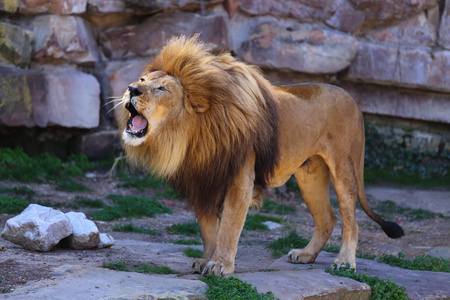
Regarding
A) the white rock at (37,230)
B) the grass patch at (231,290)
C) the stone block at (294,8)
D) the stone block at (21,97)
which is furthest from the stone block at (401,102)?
the grass patch at (231,290)

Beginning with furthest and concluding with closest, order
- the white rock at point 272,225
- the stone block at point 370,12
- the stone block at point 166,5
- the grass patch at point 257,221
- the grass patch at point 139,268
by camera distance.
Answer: the stone block at point 370,12 → the stone block at point 166,5 → the white rock at point 272,225 → the grass patch at point 257,221 → the grass patch at point 139,268

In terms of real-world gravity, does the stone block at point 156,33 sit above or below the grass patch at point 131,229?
above

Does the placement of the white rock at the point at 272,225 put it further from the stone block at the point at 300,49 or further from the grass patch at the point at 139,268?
the grass patch at the point at 139,268

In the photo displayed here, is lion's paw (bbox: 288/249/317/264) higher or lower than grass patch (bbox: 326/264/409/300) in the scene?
lower

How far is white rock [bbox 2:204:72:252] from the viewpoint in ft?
12.8

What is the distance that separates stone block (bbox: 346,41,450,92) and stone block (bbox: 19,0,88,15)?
11.3ft

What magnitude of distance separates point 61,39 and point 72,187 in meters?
1.73

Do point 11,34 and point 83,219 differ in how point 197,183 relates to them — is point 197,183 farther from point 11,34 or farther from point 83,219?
point 11,34

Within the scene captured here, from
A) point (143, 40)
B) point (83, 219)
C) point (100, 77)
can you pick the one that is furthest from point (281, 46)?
point (83, 219)

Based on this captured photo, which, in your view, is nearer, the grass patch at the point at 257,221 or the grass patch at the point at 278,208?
the grass patch at the point at 257,221

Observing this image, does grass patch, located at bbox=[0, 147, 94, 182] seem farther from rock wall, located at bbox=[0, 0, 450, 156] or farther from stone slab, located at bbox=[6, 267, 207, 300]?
stone slab, located at bbox=[6, 267, 207, 300]

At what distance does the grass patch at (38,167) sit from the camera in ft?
22.1

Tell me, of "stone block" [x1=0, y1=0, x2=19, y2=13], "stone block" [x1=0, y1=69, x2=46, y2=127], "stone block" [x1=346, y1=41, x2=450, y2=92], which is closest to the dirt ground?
"stone block" [x1=0, y1=69, x2=46, y2=127]

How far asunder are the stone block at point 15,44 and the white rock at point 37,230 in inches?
130
